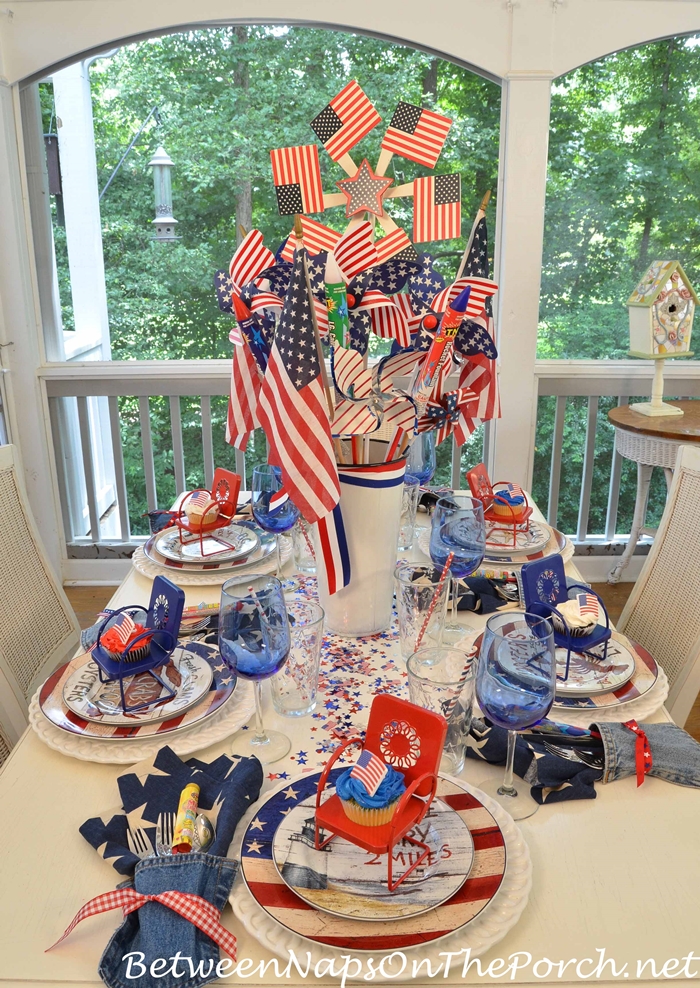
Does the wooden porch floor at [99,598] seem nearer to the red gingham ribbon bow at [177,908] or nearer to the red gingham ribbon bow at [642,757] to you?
the red gingham ribbon bow at [642,757]

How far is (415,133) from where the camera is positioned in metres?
1.81

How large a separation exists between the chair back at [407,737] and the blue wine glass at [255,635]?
196 mm

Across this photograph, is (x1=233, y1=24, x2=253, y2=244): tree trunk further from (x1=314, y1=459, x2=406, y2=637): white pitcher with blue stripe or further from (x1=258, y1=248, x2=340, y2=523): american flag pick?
(x1=314, y1=459, x2=406, y2=637): white pitcher with blue stripe

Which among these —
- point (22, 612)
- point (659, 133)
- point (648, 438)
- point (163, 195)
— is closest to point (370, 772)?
point (22, 612)

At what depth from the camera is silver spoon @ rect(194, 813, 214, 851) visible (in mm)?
938

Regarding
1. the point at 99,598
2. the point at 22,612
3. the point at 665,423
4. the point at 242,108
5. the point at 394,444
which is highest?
the point at 242,108

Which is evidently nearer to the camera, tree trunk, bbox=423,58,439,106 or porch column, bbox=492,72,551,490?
porch column, bbox=492,72,551,490

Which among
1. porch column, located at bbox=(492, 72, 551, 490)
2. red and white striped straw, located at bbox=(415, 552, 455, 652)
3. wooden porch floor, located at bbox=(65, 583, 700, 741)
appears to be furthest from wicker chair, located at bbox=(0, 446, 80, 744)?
porch column, located at bbox=(492, 72, 551, 490)

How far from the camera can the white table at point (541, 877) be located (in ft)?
2.64

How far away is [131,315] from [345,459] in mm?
2337

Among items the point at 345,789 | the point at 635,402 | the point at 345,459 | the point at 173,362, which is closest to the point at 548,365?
the point at 635,402

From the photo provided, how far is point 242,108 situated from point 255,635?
285cm

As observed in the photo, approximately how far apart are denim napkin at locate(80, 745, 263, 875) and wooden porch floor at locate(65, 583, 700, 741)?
237 cm

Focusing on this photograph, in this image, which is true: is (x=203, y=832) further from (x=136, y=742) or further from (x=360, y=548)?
(x=360, y=548)
